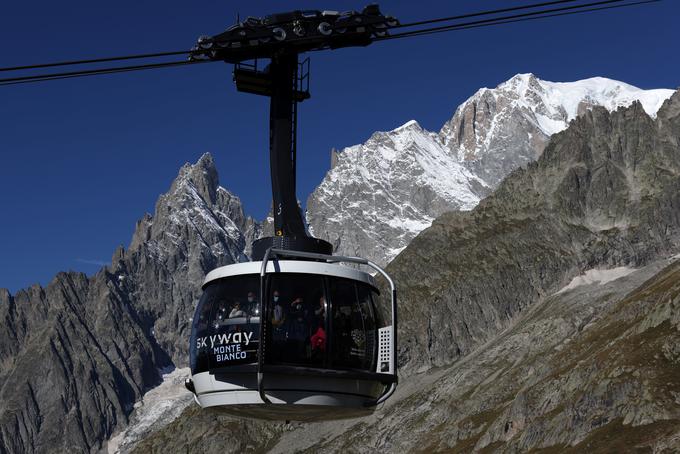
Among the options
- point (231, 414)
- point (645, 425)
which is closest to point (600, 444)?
point (645, 425)

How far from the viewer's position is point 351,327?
2428 centimetres

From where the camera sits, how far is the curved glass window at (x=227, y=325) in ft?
77.4

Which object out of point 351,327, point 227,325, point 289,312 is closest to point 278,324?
point 289,312

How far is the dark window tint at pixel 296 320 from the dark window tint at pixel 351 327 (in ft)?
1.09

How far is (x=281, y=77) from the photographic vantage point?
25219 mm

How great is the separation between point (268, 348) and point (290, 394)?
A: 113 centimetres

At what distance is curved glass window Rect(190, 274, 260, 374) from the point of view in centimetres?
2358

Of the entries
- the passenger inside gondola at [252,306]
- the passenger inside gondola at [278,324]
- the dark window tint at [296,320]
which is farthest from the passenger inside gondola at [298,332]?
the passenger inside gondola at [252,306]

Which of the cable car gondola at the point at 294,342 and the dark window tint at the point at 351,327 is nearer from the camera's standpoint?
the cable car gondola at the point at 294,342

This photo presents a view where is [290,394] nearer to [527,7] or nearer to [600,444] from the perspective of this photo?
[527,7]

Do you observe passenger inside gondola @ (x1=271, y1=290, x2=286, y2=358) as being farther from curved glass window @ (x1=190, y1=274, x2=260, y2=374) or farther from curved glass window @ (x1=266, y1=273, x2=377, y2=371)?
curved glass window @ (x1=190, y1=274, x2=260, y2=374)

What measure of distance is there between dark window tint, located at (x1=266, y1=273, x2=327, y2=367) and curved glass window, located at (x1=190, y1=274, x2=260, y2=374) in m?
0.45

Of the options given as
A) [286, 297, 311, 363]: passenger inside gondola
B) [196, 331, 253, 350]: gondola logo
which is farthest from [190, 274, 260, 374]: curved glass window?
[286, 297, 311, 363]: passenger inside gondola

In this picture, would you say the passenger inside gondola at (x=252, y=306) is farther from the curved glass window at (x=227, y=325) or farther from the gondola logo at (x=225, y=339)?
the gondola logo at (x=225, y=339)
